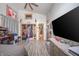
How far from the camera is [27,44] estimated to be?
285cm

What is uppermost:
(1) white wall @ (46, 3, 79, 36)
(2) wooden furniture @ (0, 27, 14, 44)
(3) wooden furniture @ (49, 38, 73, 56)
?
(1) white wall @ (46, 3, 79, 36)

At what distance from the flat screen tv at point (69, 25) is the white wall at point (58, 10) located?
91 millimetres

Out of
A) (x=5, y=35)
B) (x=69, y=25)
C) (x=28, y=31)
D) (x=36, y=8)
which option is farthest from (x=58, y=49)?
(x=5, y=35)

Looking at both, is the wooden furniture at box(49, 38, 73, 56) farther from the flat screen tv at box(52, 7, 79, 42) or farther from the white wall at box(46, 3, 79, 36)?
the white wall at box(46, 3, 79, 36)

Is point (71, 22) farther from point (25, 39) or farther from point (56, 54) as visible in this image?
point (25, 39)

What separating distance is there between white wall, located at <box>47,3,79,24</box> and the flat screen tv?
3.6 inches

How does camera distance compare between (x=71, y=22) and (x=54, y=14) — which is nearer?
(x=71, y=22)

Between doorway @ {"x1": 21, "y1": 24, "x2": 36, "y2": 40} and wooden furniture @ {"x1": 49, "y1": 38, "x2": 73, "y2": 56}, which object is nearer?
wooden furniture @ {"x1": 49, "y1": 38, "x2": 73, "y2": 56}

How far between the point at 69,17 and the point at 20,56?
3.54 ft

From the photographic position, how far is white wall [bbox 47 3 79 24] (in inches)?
107

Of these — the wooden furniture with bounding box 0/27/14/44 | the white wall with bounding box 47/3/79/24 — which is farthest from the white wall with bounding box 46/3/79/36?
the wooden furniture with bounding box 0/27/14/44

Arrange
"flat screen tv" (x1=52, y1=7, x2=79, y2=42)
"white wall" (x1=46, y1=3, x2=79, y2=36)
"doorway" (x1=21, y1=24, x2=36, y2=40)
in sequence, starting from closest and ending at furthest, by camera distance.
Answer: "flat screen tv" (x1=52, y1=7, x2=79, y2=42), "white wall" (x1=46, y1=3, x2=79, y2=36), "doorway" (x1=21, y1=24, x2=36, y2=40)

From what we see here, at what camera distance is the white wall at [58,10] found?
2729 mm

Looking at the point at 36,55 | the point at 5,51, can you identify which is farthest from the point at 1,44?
the point at 36,55
